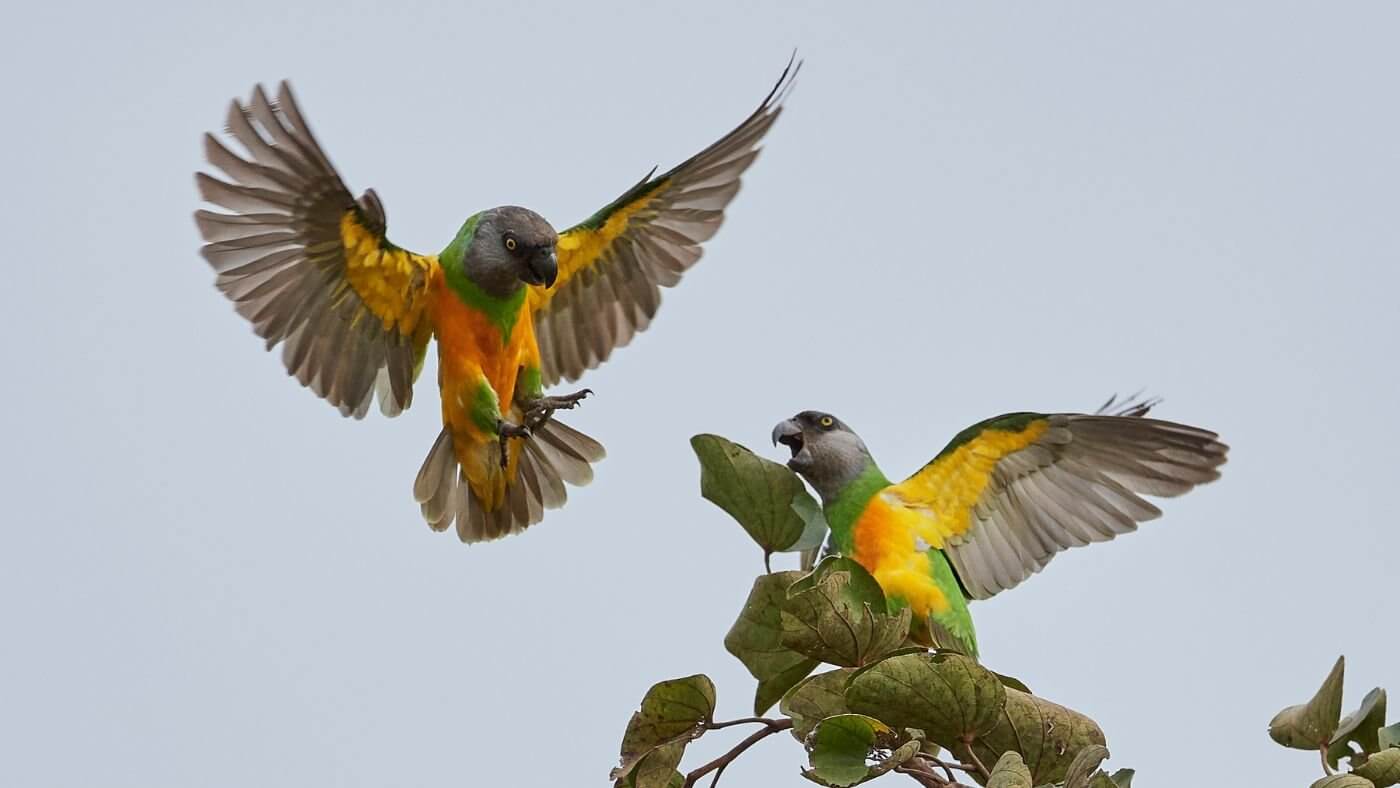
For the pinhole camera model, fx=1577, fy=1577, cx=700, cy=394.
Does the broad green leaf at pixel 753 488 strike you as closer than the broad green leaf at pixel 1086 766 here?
No

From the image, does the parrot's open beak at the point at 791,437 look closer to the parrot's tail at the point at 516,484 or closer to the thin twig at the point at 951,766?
the parrot's tail at the point at 516,484

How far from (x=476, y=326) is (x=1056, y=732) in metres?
3.56

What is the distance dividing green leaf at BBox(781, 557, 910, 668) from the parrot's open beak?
3117 millimetres

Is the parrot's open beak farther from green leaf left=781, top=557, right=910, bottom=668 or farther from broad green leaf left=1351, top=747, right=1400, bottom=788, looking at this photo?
broad green leaf left=1351, top=747, right=1400, bottom=788

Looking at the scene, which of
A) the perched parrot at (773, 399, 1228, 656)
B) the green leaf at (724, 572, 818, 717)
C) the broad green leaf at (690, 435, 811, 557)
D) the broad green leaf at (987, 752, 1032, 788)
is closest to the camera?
the broad green leaf at (987, 752, 1032, 788)

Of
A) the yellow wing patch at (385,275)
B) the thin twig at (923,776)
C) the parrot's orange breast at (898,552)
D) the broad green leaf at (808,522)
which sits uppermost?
the yellow wing patch at (385,275)

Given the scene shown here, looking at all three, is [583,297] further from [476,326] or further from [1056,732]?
[1056,732]

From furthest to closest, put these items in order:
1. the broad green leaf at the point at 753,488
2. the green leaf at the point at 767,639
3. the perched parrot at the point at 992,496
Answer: the perched parrot at the point at 992,496
the broad green leaf at the point at 753,488
the green leaf at the point at 767,639

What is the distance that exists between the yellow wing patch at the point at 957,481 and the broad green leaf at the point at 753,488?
251 cm

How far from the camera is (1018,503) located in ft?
17.8

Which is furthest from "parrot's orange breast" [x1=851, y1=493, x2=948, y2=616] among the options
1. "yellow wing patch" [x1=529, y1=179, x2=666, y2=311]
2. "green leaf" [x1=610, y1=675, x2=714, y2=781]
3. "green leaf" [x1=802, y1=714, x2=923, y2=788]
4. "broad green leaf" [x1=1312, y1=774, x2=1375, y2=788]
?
"broad green leaf" [x1=1312, y1=774, x2=1375, y2=788]

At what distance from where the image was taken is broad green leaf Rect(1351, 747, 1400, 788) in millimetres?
2488

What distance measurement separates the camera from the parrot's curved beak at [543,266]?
567 centimetres

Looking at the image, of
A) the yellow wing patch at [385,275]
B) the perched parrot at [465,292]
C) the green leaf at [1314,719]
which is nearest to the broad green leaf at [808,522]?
the green leaf at [1314,719]
